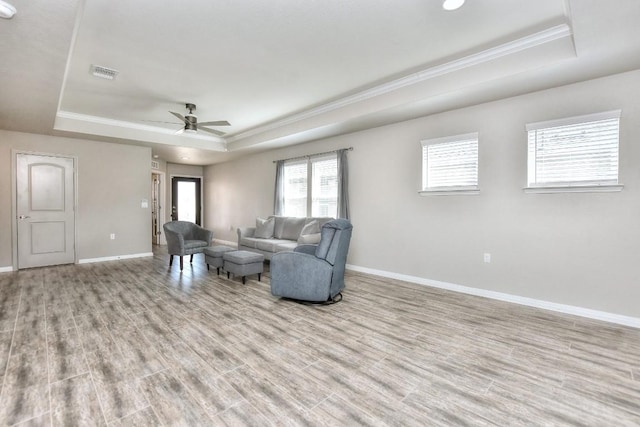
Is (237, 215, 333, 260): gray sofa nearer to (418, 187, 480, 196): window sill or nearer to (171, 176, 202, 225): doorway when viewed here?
(418, 187, 480, 196): window sill

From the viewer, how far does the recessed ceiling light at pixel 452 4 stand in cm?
246

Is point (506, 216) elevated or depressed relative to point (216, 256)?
elevated

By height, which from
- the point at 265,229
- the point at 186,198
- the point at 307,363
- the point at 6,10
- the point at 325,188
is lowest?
the point at 307,363

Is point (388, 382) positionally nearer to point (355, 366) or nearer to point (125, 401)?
point (355, 366)

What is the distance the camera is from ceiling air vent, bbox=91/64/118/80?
365 cm

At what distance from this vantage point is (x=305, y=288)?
12.2 ft

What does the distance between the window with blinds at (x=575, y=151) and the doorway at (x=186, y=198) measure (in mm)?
9277

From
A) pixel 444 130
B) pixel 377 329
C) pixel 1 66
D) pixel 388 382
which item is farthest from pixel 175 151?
pixel 388 382

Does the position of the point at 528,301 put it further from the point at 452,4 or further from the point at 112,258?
the point at 112,258

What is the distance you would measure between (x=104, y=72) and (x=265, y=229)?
3.66 meters

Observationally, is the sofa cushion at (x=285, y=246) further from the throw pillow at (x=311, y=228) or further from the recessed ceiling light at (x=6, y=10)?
the recessed ceiling light at (x=6, y=10)

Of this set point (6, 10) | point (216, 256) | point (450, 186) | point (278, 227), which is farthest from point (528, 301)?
point (6, 10)

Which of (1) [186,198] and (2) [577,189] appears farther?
(1) [186,198]

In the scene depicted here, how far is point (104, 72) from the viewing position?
375 cm
